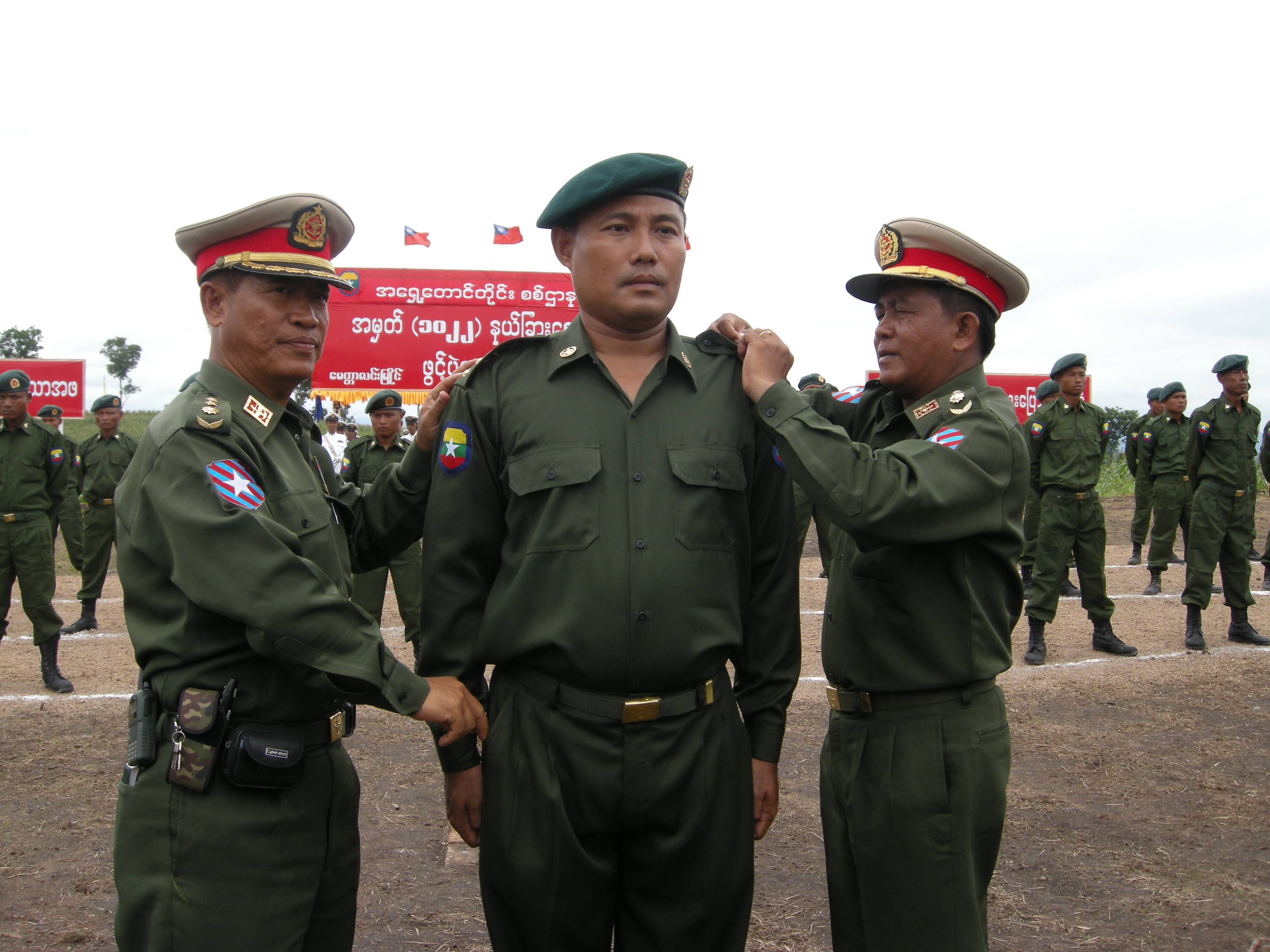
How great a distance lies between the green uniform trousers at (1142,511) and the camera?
13.9m

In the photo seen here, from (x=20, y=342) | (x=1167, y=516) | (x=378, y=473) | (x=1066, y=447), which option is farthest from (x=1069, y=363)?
(x=20, y=342)

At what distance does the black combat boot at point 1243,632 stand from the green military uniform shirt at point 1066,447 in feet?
5.78

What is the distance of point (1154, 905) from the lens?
3867mm

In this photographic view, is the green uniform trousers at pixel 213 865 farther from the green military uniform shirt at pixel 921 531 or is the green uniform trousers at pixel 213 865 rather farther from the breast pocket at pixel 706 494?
the green military uniform shirt at pixel 921 531

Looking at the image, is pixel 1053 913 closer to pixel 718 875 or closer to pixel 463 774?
pixel 718 875

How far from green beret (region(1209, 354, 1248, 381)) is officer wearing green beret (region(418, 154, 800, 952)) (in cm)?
930

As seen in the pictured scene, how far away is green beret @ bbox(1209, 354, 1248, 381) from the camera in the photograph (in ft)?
32.1

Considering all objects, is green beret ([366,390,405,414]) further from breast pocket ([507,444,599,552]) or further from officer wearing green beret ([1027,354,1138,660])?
breast pocket ([507,444,599,552])

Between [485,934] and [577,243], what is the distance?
8.73 feet

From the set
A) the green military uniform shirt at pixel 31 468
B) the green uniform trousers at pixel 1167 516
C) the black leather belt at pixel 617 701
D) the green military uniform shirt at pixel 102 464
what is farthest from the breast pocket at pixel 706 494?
the green uniform trousers at pixel 1167 516

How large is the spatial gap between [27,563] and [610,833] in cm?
735

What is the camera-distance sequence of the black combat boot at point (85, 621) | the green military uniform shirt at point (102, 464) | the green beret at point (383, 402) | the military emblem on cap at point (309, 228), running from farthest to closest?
the green military uniform shirt at point (102, 464) < the black combat boot at point (85, 621) < the green beret at point (383, 402) < the military emblem on cap at point (309, 228)

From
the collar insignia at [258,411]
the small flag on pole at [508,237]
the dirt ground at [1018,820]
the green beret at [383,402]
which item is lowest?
the dirt ground at [1018,820]

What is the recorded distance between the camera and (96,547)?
32.9ft
